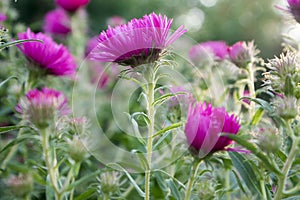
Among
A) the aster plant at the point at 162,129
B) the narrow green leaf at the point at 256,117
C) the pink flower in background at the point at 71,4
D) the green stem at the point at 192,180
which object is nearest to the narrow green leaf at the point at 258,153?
the aster plant at the point at 162,129

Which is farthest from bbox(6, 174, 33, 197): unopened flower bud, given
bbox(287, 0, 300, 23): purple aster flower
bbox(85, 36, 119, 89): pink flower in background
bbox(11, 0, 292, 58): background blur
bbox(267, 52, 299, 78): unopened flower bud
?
bbox(11, 0, 292, 58): background blur

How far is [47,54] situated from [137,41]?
0.37 metres

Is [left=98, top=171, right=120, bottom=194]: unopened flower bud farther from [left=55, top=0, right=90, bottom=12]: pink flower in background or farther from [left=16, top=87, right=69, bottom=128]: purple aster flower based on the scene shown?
[left=55, top=0, right=90, bottom=12]: pink flower in background

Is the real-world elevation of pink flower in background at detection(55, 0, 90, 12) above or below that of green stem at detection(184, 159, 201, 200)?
above

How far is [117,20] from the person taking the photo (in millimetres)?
1965

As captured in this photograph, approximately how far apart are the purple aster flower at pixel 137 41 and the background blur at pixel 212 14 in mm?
2835

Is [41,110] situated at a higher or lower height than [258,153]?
higher

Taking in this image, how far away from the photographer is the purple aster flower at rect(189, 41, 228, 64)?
129cm

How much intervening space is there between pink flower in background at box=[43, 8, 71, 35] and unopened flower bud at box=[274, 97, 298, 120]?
4.89ft

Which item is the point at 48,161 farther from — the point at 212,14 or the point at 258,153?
the point at 212,14

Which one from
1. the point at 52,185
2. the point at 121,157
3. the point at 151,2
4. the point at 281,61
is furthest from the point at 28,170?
the point at 151,2

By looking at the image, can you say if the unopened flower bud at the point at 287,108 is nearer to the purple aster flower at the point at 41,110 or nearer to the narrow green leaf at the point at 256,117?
the narrow green leaf at the point at 256,117

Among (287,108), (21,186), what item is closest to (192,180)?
(287,108)

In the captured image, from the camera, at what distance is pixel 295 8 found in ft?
3.02
